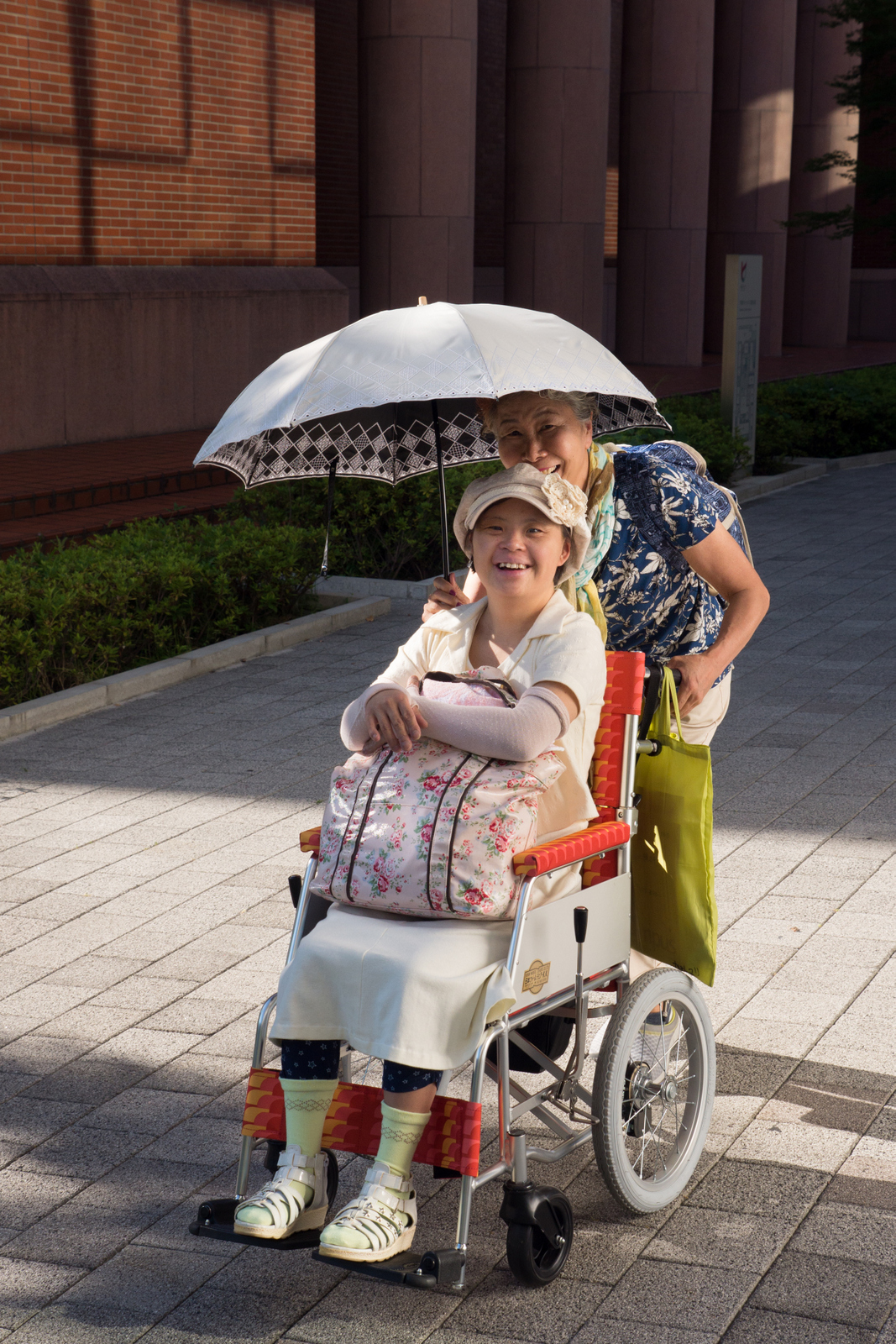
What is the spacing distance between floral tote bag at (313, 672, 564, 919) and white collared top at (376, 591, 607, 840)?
0.28 feet

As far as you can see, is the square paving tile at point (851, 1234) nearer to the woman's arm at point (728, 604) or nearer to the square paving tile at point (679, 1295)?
the square paving tile at point (679, 1295)

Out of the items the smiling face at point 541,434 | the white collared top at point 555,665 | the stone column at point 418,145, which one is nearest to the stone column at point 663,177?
the stone column at point 418,145

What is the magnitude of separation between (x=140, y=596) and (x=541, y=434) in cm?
558

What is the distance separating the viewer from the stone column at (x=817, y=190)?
1254 inches

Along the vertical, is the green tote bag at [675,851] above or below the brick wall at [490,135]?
below

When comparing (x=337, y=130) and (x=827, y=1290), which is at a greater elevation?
(x=337, y=130)

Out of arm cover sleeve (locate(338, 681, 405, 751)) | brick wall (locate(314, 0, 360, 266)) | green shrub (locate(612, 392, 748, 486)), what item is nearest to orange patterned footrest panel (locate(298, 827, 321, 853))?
arm cover sleeve (locate(338, 681, 405, 751))

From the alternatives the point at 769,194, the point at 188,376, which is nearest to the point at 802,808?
the point at 188,376

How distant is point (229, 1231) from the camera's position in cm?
302

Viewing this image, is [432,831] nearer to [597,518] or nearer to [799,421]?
[597,518]

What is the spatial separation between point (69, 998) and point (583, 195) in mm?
20643

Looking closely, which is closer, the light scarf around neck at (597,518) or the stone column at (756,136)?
the light scarf around neck at (597,518)

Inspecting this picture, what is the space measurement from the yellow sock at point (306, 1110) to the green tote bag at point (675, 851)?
3.01ft

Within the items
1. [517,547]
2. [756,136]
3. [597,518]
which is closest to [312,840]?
[517,547]
